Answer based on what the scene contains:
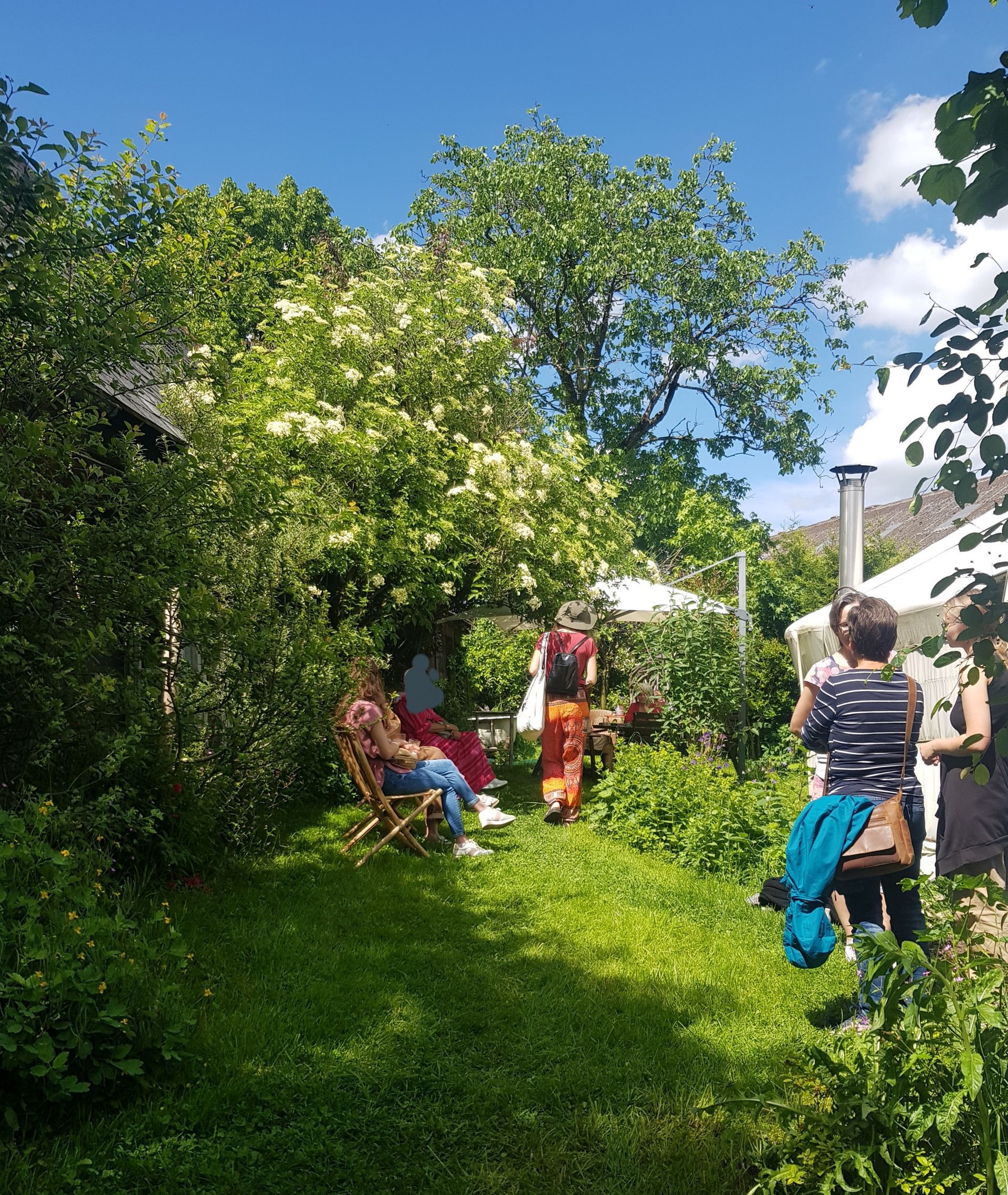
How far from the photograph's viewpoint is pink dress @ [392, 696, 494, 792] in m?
8.72

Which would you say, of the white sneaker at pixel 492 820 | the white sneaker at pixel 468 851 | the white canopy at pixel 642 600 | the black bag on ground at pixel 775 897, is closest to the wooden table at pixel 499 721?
the white canopy at pixel 642 600

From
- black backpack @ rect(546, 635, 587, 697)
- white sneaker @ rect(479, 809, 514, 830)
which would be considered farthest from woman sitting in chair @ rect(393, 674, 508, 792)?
black backpack @ rect(546, 635, 587, 697)

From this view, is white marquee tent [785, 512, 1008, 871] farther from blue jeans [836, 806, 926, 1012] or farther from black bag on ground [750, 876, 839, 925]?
Answer: blue jeans [836, 806, 926, 1012]

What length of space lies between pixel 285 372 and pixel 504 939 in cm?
755

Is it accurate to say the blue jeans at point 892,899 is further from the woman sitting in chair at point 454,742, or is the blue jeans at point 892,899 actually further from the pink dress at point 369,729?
the woman sitting in chair at point 454,742

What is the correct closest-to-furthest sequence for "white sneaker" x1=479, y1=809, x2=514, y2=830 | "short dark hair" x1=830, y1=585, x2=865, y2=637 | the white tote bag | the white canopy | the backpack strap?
the backpack strap → "short dark hair" x1=830, y1=585, x2=865, y2=637 → "white sneaker" x1=479, y1=809, x2=514, y2=830 → the white tote bag → the white canopy

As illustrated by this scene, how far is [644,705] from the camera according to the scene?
12.5m

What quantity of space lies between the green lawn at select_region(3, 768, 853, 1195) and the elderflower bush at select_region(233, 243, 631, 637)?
330 cm

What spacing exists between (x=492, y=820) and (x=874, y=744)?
510 centimetres

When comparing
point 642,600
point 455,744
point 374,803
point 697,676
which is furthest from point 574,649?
point 642,600

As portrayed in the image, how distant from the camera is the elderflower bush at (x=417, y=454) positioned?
9.44 metres

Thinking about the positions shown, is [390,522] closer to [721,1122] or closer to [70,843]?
[70,843]

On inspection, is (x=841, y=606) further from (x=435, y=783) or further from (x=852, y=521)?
(x=852, y=521)

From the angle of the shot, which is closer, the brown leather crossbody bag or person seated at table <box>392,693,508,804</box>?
the brown leather crossbody bag
